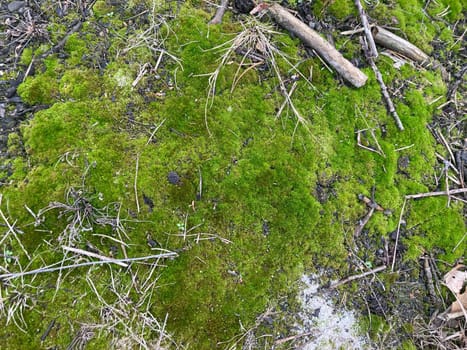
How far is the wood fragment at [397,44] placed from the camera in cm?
388

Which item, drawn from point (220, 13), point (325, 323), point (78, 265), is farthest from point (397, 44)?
point (78, 265)

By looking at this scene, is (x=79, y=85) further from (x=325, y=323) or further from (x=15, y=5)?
(x=325, y=323)

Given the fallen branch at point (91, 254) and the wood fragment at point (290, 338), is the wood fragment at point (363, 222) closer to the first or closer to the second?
the wood fragment at point (290, 338)

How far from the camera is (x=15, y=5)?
3.63 m

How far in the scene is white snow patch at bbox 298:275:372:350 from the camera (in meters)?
2.99

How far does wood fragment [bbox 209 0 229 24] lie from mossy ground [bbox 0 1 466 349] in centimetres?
9

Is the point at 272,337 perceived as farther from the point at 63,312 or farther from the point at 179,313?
the point at 63,312

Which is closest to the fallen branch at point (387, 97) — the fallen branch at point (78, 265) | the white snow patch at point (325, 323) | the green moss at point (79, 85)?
the white snow patch at point (325, 323)

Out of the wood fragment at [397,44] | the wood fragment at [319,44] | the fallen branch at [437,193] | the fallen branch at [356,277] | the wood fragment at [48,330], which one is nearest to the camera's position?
the wood fragment at [48,330]

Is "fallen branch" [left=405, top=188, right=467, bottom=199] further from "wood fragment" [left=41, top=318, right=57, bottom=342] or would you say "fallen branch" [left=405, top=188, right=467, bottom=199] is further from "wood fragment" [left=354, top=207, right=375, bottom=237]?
"wood fragment" [left=41, top=318, right=57, bottom=342]

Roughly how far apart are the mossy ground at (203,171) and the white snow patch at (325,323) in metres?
0.20

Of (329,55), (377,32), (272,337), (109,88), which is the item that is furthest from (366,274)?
(109,88)

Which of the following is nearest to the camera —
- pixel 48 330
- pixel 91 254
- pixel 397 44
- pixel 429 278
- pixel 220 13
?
pixel 48 330

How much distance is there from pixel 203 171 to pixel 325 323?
1.83m
